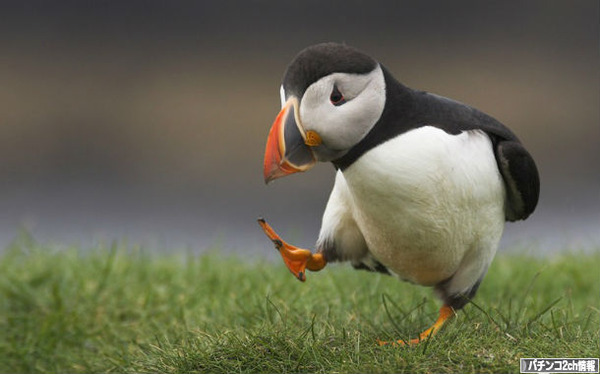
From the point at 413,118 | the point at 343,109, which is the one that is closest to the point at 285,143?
the point at 343,109

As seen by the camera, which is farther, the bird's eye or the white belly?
the white belly

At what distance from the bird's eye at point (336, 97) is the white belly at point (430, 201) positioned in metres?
0.24

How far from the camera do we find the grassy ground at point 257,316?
136 inches

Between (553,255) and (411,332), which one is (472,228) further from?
(553,255)

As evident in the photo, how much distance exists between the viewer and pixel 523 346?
346 centimetres

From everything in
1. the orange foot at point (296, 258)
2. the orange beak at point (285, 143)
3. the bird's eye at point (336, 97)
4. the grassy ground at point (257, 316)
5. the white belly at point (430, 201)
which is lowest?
the grassy ground at point (257, 316)

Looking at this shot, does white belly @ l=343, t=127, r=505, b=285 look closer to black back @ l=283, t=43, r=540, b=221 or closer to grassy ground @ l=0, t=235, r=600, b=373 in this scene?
black back @ l=283, t=43, r=540, b=221

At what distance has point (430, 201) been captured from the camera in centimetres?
346

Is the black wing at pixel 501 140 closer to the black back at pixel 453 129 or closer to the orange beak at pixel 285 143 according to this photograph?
the black back at pixel 453 129

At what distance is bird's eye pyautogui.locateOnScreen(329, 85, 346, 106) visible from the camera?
10.7 feet

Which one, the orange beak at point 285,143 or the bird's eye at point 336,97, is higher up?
the bird's eye at point 336,97

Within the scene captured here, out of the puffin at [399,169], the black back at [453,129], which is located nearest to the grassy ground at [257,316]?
→ the puffin at [399,169]

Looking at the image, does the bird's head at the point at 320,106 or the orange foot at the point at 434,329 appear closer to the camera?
the bird's head at the point at 320,106

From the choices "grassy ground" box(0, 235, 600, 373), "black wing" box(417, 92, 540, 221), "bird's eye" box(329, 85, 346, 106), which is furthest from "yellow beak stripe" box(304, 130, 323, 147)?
"grassy ground" box(0, 235, 600, 373)
